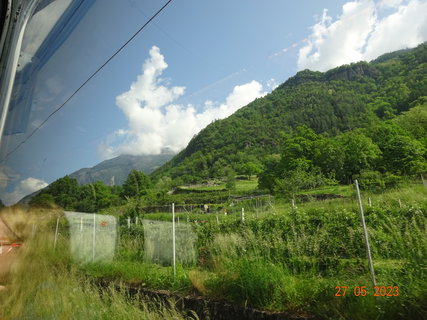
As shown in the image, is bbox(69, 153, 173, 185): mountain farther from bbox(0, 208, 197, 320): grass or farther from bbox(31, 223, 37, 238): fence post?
bbox(31, 223, 37, 238): fence post

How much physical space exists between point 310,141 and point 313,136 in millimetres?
3138

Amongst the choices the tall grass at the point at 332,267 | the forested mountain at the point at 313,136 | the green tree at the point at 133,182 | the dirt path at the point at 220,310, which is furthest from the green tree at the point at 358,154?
the dirt path at the point at 220,310

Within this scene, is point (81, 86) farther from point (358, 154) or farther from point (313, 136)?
point (313, 136)

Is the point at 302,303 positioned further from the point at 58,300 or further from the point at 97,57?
the point at 97,57

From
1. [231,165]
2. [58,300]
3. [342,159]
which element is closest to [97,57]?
[58,300]

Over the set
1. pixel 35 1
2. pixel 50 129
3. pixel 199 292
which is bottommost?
pixel 199 292

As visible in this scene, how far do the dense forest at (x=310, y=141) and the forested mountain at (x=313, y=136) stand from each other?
0.16 meters

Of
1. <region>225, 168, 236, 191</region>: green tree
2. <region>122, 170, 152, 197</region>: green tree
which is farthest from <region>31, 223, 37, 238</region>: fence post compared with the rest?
<region>225, 168, 236, 191</region>: green tree

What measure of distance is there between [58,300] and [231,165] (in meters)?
60.2

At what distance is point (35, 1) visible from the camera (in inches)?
48.4

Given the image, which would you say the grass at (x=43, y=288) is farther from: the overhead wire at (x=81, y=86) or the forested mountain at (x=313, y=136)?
the forested mountain at (x=313, y=136)

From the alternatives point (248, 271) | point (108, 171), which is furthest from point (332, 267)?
point (108, 171)

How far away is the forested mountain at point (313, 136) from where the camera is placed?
27.4 metres

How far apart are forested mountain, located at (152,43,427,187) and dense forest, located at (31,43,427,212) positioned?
16 cm
